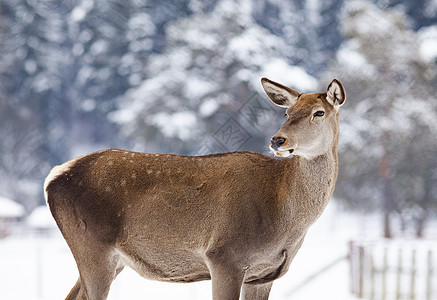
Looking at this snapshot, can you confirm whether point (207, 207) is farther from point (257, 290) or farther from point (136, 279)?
point (136, 279)

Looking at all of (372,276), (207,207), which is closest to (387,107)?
(372,276)

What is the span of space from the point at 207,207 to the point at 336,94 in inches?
41.5

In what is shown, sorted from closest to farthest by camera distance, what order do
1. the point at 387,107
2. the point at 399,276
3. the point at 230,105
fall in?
the point at 399,276, the point at 230,105, the point at 387,107

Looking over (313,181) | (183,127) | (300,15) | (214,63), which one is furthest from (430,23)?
(313,181)

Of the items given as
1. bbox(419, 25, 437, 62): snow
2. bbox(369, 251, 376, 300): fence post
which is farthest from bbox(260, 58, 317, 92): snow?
bbox(369, 251, 376, 300): fence post

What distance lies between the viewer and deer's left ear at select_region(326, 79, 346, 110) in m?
3.37

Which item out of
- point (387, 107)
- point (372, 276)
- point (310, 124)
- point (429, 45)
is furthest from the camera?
point (429, 45)

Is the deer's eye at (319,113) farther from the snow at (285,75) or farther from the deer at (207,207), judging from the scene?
the snow at (285,75)

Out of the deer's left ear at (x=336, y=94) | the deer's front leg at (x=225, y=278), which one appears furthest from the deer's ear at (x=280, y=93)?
the deer's front leg at (x=225, y=278)

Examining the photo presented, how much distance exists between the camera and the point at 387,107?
58.2ft

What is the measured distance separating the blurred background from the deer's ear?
5324mm

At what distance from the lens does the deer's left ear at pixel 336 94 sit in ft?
11.1

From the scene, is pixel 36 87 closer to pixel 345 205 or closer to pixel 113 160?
pixel 345 205

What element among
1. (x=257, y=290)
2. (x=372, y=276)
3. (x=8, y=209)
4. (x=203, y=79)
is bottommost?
(x=8, y=209)
